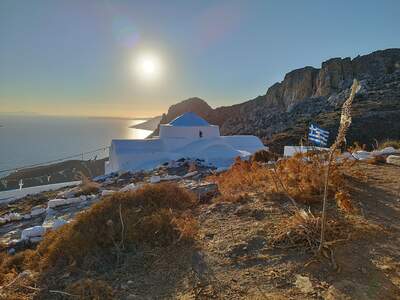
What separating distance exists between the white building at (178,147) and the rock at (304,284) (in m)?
14.4

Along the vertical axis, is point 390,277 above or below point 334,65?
below

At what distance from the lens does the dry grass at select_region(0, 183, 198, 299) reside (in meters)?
2.71

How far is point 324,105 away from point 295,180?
144ft

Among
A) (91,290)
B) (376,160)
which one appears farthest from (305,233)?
(376,160)

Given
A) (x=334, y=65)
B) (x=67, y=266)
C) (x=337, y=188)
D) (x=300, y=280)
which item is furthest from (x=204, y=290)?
(x=334, y=65)

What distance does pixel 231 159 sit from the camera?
16.9 meters

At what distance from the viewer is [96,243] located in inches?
121

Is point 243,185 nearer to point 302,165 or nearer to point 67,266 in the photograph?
point 302,165

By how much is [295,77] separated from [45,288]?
7591 cm

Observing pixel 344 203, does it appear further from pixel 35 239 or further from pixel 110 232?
pixel 35 239

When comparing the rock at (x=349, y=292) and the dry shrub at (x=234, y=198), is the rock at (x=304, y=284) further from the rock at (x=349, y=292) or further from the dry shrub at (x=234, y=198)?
the dry shrub at (x=234, y=198)

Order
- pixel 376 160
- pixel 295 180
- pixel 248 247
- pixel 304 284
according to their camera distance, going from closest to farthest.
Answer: pixel 304 284, pixel 248 247, pixel 295 180, pixel 376 160

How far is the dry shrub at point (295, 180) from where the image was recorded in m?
3.59

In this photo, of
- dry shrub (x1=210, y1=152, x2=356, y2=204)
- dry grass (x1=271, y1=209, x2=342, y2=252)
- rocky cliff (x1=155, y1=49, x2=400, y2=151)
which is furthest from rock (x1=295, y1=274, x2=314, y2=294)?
rocky cliff (x1=155, y1=49, x2=400, y2=151)
